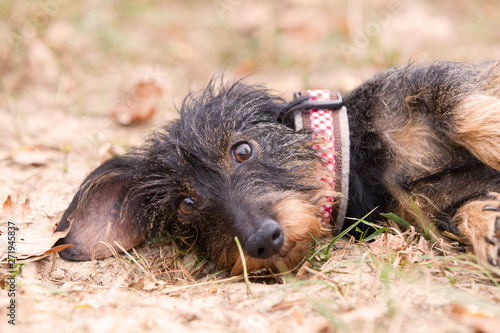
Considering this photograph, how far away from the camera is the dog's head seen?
8.52 feet

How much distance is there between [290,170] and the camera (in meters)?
2.97

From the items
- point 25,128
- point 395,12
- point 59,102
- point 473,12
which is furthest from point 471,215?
point 473,12

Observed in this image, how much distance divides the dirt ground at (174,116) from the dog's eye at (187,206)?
359 millimetres

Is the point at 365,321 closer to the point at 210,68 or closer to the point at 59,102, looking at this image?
the point at 59,102

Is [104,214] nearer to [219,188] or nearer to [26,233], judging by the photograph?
[26,233]

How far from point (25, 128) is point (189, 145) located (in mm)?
2915

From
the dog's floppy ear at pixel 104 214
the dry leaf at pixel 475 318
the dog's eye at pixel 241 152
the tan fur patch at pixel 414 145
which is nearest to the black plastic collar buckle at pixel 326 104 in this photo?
the tan fur patch at pixel 414 145

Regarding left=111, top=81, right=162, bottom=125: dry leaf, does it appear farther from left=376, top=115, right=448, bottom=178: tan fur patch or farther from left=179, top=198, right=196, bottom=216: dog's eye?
left=376, top=115, right=448, bottom=178: tan fur patch

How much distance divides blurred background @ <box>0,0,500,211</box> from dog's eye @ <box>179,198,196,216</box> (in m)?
1.34

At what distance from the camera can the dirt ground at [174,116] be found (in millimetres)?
1990

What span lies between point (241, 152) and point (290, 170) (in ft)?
1.14

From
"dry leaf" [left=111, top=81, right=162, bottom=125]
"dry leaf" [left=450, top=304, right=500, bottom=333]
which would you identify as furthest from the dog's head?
"dry leaf" [left=111, top=81, right=162, bottom=125]

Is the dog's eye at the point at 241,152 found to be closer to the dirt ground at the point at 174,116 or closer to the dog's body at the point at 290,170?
the dog's body at the point at 290,170

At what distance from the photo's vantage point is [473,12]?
25.0 feet
